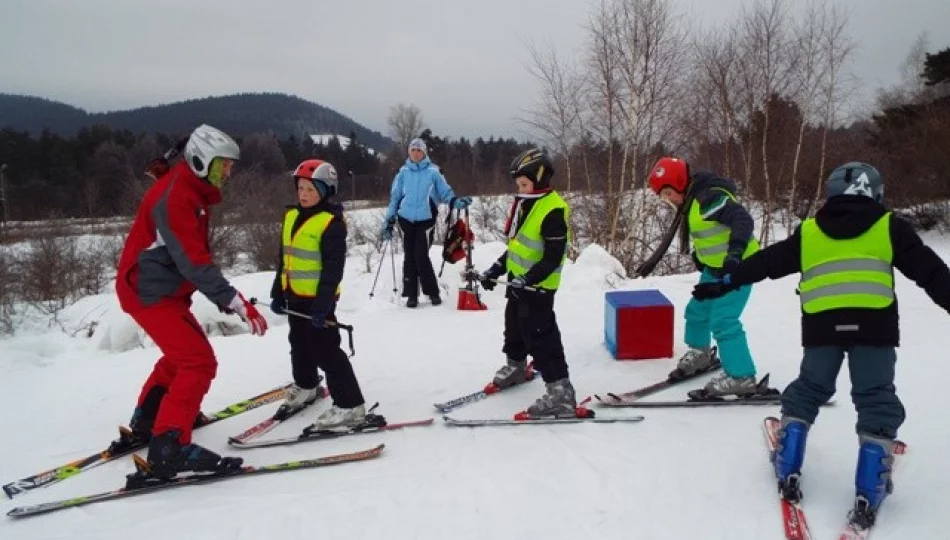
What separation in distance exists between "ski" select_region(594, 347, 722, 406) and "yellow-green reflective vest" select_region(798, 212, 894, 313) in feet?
5.79

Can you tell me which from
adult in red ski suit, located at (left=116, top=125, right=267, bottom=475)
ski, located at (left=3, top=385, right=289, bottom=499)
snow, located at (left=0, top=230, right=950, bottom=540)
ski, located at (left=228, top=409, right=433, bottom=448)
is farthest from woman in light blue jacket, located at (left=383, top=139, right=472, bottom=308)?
adult in red ski suit, located at (left=116, top=125, right=267, bottom=475)

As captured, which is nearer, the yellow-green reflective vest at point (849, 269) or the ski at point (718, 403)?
the yellow-green reflective vest at point (849, 269)

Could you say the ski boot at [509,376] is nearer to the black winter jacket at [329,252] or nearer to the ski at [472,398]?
the ski at [472,398]

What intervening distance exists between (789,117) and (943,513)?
1896 cm

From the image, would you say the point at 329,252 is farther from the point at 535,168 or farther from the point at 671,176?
the point at 671,176

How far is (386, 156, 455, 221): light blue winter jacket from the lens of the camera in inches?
308

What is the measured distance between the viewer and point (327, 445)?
3.90 metres

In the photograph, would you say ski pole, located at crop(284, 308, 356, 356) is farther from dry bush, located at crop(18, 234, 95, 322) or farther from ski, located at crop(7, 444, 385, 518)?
dry bush, located at crop(18, 234, 95, 322)

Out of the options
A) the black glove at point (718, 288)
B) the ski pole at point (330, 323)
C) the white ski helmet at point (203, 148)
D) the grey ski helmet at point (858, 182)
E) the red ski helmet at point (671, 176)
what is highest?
the white ski helmet at point (203, 148)

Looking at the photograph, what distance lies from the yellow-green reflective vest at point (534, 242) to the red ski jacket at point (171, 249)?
192cm

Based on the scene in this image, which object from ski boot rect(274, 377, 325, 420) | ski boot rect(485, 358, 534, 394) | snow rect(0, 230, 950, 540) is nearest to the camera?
snow rect(0, 230, 950, 540)

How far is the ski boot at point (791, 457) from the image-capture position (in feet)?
9.77

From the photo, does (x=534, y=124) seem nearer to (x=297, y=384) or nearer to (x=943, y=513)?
(x=297, y=384)

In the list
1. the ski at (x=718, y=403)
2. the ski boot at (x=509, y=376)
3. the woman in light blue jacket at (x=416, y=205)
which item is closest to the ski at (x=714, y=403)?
the ski at (x=718, y=403)
